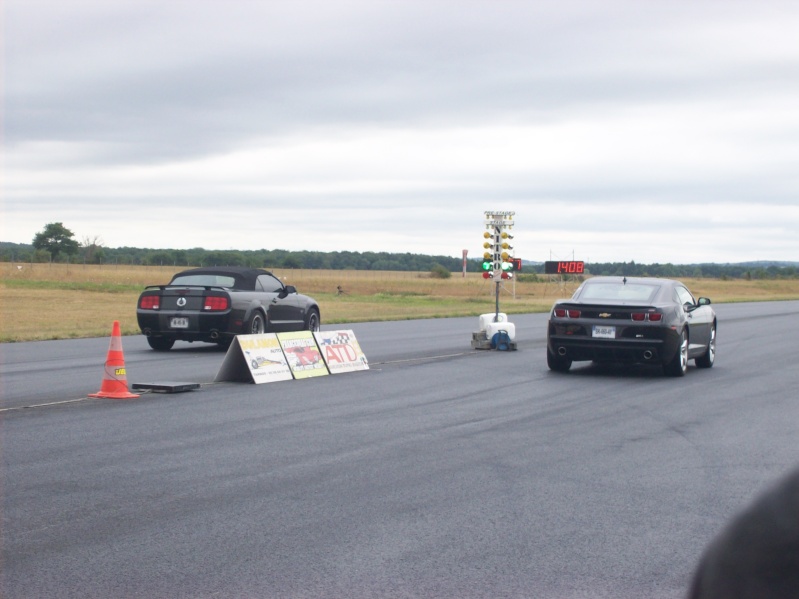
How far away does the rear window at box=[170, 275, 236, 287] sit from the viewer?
20031 millimetres

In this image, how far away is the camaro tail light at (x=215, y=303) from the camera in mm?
19047

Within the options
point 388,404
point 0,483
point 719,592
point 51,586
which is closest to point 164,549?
point 51,586

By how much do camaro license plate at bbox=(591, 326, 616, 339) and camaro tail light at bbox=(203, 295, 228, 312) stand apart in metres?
7.14

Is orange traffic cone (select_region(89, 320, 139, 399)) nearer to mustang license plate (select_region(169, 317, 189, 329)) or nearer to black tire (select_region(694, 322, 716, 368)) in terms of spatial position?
mustang license plate (select_region(169, 317, 189, 329))

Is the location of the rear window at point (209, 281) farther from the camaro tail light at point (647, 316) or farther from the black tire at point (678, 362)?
the black tire at point (678, 362)

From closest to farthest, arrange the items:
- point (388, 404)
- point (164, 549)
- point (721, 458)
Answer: point (164, 549)
point (721, 458)
point (388, 404)

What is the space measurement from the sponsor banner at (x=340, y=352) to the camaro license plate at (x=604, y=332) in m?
3.63

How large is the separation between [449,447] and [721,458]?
236cm

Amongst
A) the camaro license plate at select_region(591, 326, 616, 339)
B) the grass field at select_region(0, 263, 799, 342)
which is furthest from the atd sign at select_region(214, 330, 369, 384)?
the grass field at select_region(0, 263, 799, 342)

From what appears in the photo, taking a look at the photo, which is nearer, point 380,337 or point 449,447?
point 449,447

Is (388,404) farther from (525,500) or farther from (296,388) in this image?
(525,500)

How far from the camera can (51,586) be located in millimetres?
5133

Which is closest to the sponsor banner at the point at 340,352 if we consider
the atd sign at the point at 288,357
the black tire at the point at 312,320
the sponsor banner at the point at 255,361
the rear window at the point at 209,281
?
the atd sign at the point at 288,357

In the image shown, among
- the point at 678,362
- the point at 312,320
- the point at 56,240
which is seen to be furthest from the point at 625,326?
the point at 56,240
